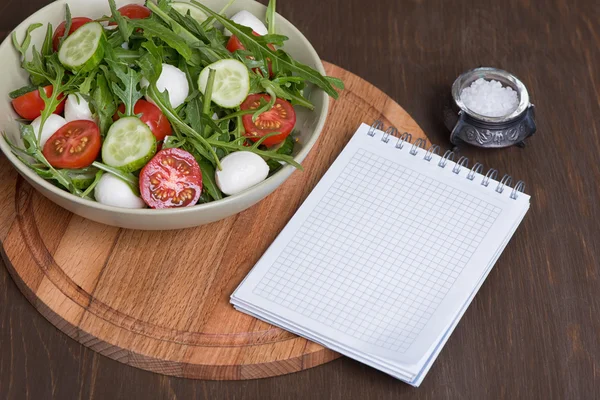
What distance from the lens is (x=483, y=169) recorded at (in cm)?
158

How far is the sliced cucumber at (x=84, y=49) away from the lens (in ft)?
4.29

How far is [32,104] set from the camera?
1356mm

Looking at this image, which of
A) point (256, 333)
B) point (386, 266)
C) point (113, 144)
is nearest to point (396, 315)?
point (386, 266)

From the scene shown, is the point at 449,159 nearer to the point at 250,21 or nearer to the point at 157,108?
the point at 250,21

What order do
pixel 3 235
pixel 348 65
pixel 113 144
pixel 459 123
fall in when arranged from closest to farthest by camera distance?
1. pixel 113 144
2. pixel 3 235
3. pixel 459 123
4. pixel 348 65

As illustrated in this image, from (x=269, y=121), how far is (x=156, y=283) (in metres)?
0.31

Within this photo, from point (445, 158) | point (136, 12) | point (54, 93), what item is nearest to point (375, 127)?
point (445, 158)

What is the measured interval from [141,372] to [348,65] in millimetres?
808

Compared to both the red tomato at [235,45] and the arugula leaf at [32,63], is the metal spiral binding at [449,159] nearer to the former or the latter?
the red tomato at [235,45]

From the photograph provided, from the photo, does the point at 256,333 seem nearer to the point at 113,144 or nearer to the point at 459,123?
the point at 113,144

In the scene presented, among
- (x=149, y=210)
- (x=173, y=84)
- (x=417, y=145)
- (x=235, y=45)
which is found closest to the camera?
(x=149, y=210)

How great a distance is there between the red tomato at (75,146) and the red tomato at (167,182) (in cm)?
9

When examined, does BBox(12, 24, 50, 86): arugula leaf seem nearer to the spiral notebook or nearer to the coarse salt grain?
the spiral notebook

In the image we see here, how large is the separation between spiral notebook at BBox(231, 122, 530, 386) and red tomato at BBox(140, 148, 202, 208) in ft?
0.55
